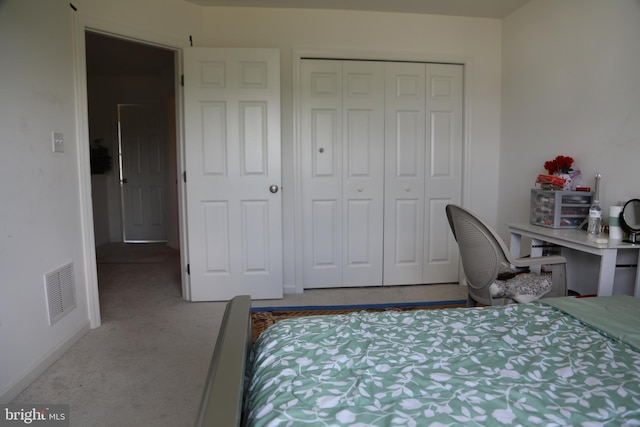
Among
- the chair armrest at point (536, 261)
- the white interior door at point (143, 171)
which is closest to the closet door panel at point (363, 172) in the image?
the chair armrest at point (536, 261)

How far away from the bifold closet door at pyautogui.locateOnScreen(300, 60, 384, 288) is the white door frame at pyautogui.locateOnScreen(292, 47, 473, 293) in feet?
Answer: 0.18

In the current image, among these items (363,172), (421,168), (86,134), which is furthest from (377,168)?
(86,134)

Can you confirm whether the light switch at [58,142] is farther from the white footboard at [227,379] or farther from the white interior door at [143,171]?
the white interior door at [143,171]

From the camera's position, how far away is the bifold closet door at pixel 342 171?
3564 millimetres

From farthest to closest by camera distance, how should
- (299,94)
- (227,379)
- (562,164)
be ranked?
(299,94), (562,164), (227,379)

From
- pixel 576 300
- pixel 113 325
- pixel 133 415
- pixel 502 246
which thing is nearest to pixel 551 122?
pixel 502 246

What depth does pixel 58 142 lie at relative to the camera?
2.45 metres

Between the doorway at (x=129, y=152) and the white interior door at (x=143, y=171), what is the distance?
1cm

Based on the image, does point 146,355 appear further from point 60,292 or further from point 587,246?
point 587,246

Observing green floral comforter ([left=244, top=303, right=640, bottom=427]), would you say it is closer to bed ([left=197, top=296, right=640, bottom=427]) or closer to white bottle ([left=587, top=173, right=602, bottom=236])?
bed ([left=197, top=296, right=640, bottom=427])

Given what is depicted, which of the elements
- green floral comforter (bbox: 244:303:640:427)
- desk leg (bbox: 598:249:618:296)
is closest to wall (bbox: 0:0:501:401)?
green floral comforter (bbox: 244:303:640:427)

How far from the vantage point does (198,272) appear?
11.1ft

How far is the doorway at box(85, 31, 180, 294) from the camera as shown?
5836mm

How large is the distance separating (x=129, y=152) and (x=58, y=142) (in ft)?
13.2
